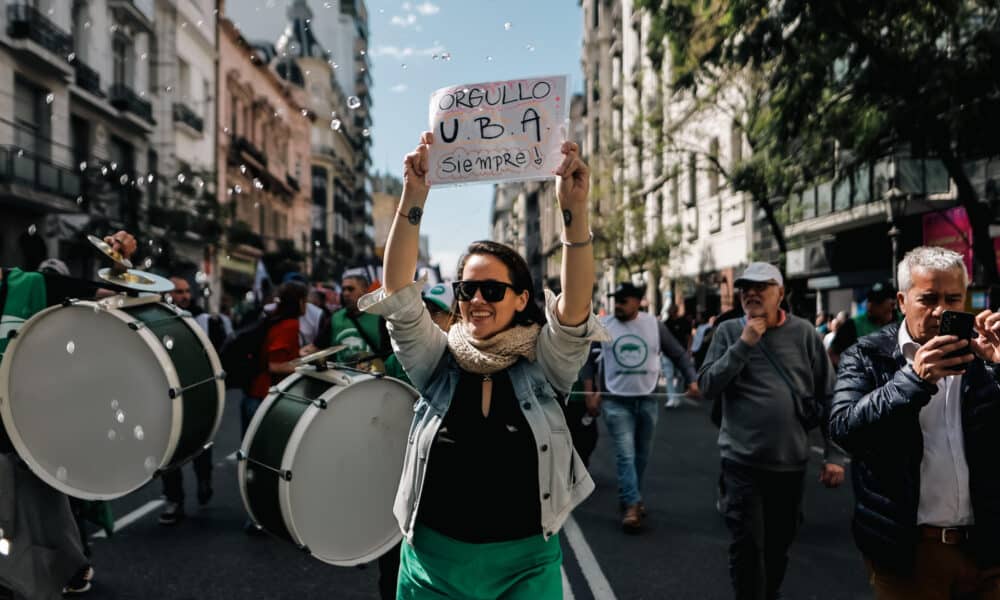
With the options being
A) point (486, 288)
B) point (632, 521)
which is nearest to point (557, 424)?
point (486, 288)

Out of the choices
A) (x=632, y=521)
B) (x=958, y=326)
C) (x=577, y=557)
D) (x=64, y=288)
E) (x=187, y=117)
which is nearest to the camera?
(x=958, y=326)

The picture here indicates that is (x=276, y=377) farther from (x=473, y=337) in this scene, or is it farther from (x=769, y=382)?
(x=473, y=337)

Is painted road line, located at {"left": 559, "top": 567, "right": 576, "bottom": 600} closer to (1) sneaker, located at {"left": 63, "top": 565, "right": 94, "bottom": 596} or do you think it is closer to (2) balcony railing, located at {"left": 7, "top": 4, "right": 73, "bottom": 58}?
(1) sneaker, located at {"left": 63, "top": 565, "right": 94, "bottom": 596}

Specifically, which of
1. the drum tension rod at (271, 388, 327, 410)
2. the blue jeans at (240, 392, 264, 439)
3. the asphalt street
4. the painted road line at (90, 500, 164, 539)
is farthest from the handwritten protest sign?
the painted road line at (90, 500, 164, 539)

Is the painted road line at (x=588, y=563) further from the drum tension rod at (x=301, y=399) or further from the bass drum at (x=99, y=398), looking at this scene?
the bass drum at (x=99, y=398)

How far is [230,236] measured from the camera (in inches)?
941

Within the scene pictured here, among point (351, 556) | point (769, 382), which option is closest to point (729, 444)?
point (769, 382)

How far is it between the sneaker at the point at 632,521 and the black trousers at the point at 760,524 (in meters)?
1.98

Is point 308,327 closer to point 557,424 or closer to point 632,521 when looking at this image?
point 632,521

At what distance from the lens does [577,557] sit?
5.55m

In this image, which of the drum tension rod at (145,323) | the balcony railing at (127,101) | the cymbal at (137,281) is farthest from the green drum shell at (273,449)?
the balcony railing at (127,101)

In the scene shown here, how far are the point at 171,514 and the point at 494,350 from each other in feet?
14.7

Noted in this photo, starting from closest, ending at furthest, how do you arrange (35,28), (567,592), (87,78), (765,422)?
1. (765,422)
2. (567,592)
3. (35,28)
4. (87,78)

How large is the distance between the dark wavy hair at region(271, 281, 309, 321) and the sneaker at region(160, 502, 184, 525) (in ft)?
5.05
